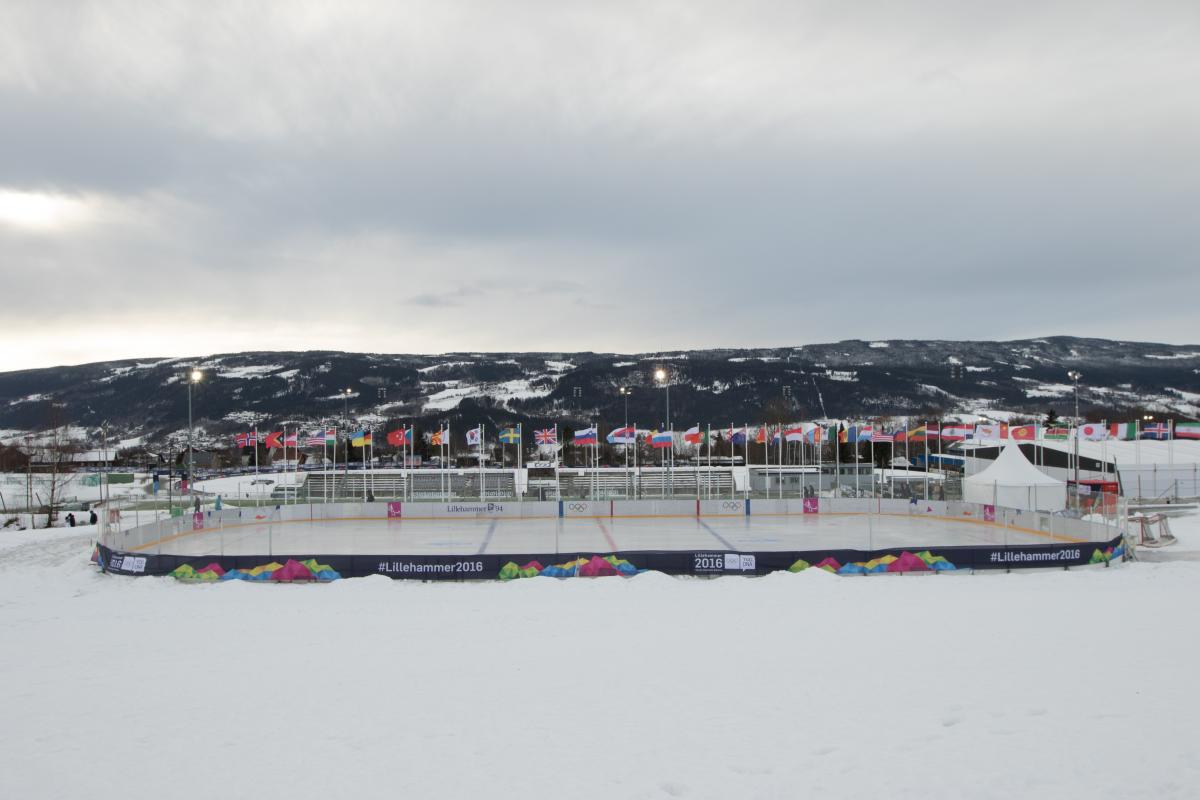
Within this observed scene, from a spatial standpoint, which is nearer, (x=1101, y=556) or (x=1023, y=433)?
(x=1101, y=556)

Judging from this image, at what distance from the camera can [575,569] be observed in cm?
2503

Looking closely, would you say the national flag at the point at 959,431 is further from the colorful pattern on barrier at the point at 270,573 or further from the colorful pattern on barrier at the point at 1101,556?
the colorful pattern on barrier at the point at 270,573

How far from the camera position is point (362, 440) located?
165 feet

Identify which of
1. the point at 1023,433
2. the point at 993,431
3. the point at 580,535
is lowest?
the point at 580,535

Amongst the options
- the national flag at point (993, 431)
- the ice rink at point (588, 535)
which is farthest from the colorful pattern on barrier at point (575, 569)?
the national flag at point (993, 431)

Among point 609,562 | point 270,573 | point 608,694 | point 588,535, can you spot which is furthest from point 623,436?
point 608,694

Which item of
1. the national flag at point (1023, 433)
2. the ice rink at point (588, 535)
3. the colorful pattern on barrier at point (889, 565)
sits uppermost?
the national flag at point (1023, 433)

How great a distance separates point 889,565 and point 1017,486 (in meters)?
23.3

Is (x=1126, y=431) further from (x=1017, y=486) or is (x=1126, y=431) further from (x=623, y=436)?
(x=623, y=436)

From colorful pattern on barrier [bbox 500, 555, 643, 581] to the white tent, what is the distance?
27.2 m

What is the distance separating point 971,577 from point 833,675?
44.5ft

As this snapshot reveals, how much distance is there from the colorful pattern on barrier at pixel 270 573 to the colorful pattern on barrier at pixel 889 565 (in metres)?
15.1

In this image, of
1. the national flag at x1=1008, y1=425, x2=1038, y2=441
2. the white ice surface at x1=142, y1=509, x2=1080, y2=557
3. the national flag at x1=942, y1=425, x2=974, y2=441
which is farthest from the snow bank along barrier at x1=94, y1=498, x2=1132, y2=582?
the national flag at x1=942, y1=425, x2=974, y2=441

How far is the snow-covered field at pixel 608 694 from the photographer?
9664 mm
